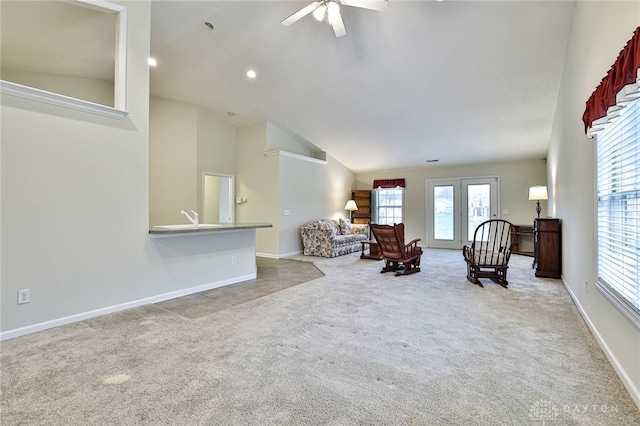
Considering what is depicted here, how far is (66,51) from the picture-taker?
4336 millimetres

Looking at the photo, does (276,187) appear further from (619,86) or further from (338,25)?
(619,86)

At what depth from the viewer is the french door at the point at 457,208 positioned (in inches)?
312

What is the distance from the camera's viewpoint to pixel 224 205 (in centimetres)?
859

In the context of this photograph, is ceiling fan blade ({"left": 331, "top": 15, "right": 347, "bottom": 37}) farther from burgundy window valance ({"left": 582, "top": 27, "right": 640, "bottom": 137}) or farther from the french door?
the french door

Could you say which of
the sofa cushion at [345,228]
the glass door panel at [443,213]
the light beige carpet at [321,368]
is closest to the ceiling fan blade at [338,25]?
the light beige carpet at [321,368]

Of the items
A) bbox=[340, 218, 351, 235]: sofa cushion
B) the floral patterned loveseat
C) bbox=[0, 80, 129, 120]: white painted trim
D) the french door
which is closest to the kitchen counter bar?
bbox=[0, 80, 129, 120]: white painted trim

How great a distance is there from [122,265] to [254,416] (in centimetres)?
255

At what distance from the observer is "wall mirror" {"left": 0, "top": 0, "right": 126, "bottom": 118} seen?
10.1 feet

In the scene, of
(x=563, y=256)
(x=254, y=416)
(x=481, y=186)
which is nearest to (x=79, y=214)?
(x=254, y=416)

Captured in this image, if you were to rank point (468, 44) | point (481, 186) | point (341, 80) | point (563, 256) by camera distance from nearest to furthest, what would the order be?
point (468, 44)
point (563, 256)
point (341, 80)
point (481, 186)

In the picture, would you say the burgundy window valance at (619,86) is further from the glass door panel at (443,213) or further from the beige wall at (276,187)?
the glass door panel at (443,213)

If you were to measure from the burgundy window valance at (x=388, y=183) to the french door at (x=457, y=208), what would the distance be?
2.63ft

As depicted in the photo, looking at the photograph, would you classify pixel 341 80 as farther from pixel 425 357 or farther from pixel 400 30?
pixel 425 357

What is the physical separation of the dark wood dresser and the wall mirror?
613 centimetres
